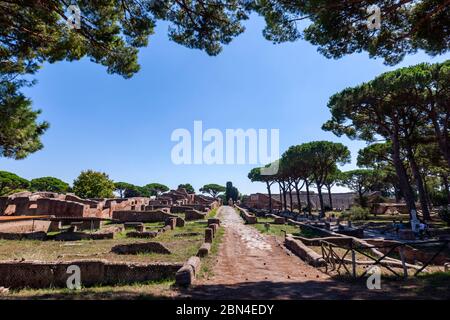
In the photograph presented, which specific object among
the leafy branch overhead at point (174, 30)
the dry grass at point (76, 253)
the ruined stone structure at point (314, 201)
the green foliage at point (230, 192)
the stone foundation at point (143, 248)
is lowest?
the dry grass at point (76, 253)

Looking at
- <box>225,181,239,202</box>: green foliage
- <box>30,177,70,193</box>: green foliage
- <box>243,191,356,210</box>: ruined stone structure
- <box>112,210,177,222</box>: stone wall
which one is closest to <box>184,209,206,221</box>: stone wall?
<box>112,210,177,222</box>: stone wall

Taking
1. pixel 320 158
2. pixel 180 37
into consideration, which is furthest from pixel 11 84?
pixel 320 158

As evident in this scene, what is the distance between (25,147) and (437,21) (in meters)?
14.8

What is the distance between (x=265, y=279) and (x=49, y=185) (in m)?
77.7

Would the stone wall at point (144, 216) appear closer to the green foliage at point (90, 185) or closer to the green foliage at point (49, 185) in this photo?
the green foliage at point (90, 185)

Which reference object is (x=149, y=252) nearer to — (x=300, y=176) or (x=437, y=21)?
(x=437, y=21)

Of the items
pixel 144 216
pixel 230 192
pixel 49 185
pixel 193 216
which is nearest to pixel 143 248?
pixel 144 216

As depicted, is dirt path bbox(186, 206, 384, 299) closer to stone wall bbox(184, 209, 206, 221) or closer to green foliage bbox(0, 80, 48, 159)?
green foliage bbox(0, 80, 48, 159)

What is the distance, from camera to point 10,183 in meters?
52.9

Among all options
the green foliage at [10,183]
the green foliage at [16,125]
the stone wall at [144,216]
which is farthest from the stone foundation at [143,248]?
the green foliage at [10,183]

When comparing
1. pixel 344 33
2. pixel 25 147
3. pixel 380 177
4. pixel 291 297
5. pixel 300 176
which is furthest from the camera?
pixel 380 177

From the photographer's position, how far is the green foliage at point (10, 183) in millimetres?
50256

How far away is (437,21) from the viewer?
24.7 feet

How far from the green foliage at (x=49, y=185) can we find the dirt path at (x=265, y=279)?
7272cm
